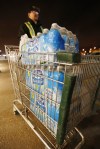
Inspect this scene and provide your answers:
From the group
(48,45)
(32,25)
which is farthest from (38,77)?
(32,25)

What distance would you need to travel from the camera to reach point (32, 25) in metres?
3.32

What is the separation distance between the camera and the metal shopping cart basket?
149cm

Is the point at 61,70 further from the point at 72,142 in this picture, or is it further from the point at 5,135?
the point at 5,135

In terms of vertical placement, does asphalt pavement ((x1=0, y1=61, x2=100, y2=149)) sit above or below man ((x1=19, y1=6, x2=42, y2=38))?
below

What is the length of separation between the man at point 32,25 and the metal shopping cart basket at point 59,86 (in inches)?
32.8

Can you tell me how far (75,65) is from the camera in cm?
147

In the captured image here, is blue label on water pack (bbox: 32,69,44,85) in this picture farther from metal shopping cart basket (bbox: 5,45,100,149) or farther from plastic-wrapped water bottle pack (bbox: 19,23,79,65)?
plastic-wrapped water bottle pack (bbox: 19,23,79,65)

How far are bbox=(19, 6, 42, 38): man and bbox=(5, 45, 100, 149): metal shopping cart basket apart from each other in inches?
32.8

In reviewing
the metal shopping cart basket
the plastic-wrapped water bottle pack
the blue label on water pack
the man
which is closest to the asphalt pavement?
the metal shopping cart basket

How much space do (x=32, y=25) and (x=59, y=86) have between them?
1966mm

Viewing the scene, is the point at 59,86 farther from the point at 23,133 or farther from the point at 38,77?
the point at 23,133

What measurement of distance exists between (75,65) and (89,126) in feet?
5.83

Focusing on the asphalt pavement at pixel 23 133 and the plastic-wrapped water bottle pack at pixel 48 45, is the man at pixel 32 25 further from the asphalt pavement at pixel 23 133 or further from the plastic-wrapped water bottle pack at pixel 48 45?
the asphalt pavement at pixel 23 133

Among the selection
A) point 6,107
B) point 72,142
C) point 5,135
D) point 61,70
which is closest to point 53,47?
point 61,70
